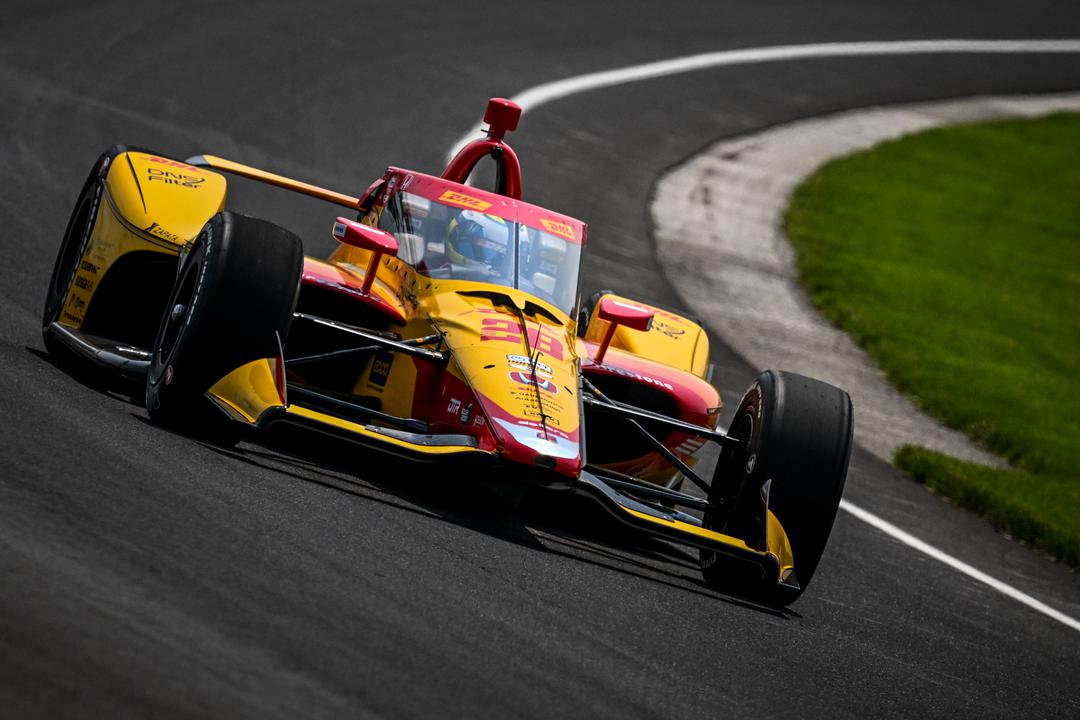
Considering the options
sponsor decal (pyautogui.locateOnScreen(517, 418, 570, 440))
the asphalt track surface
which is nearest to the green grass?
the asphalt track surface

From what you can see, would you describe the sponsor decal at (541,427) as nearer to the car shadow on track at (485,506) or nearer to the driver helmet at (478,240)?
the car shadow on track at (485,506)

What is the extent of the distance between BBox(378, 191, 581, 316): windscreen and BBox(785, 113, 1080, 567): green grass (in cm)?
452

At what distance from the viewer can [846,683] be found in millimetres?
6945

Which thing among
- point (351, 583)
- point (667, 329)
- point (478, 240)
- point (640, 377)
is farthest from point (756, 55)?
point (351, 583)

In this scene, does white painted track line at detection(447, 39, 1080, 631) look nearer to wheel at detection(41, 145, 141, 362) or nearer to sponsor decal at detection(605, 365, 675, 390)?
sponsor decal at detection(605, 365, 675, 390)

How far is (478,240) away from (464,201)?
1.11ft

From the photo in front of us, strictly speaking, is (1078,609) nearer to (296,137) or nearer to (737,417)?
(737,417)

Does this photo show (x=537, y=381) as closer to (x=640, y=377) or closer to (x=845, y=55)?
(x=640, y=377)

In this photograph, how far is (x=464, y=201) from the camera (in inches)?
366

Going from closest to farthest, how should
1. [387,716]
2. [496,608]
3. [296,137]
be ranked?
[387,716], [496,608], [296,137]

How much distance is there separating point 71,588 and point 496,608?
1.79 metres

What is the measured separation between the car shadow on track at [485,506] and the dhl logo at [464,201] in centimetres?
163

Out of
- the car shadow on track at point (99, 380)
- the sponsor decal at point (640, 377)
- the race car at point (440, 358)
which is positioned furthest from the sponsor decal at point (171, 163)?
the sponsor decal at point (640, 377)

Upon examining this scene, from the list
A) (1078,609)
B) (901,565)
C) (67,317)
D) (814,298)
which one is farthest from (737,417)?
(814,298)
